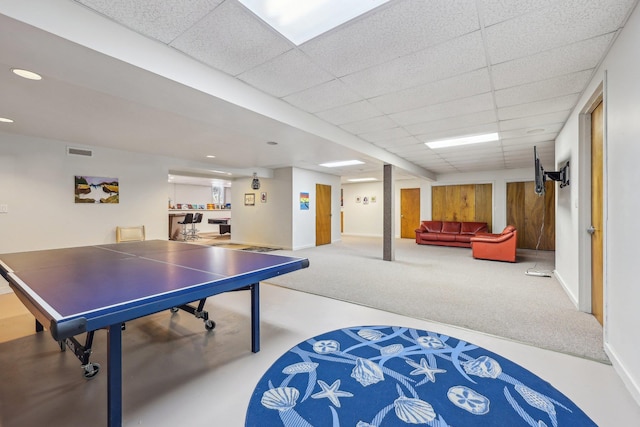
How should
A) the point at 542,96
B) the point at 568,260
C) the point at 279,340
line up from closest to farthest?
the point at 279,340 < the point at 542,96 < the point at 568,260

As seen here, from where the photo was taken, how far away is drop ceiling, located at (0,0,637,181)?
1903 millimetres

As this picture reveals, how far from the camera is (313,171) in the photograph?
945cm

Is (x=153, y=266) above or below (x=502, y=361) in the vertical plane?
above

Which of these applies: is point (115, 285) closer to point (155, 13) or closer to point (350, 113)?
point (155, 13)

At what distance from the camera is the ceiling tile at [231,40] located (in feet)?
6.52

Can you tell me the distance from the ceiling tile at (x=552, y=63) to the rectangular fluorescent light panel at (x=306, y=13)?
165cm

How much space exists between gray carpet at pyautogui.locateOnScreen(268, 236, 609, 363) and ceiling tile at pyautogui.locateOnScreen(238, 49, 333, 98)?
2747 mm

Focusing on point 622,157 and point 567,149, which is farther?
point 567,149

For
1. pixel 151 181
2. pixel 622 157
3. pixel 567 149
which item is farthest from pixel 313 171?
pixel 622 157

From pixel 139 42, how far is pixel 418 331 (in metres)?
3.53

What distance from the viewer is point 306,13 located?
6.49ft

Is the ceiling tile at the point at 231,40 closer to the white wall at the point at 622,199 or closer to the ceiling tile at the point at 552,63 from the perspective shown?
the ceiling tile at the point at 552,63

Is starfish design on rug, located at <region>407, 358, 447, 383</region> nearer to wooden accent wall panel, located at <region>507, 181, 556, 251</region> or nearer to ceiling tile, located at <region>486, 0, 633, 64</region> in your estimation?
ceiling tile, located at <region>486, 0, 633, 64</region>

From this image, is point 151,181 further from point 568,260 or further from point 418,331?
point 568,260
